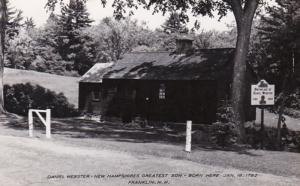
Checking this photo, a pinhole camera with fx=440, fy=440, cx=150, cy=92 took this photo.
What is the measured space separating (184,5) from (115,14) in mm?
3753

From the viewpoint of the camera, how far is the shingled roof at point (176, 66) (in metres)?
29.6

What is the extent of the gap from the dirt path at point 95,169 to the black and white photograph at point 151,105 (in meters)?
0.03

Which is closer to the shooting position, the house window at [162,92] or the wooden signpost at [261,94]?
the wooden signpost at [261,94]

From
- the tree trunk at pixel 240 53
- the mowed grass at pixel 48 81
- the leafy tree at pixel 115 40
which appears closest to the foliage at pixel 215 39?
the leafy tree at pixel 115 40

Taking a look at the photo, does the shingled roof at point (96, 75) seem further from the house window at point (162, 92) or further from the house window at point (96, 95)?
the house window at point (162, 92)

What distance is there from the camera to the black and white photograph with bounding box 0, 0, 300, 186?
11.4 metres

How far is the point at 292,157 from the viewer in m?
14.4

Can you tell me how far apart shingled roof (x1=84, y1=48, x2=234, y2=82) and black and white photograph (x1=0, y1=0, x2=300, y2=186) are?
99mm

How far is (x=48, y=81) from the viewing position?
49.4 m

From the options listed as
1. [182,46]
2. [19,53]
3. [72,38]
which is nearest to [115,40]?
[72,38]

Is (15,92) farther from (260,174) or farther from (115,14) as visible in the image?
(260,174)

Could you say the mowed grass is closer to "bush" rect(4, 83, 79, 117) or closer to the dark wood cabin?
"bush" rect(4, 83, 79, 117)

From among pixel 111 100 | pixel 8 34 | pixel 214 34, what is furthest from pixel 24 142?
pixel 214 34

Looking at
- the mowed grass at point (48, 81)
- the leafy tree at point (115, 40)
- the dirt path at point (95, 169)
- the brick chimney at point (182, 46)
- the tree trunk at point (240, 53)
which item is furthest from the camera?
the leafy tree at point (115, 40)
